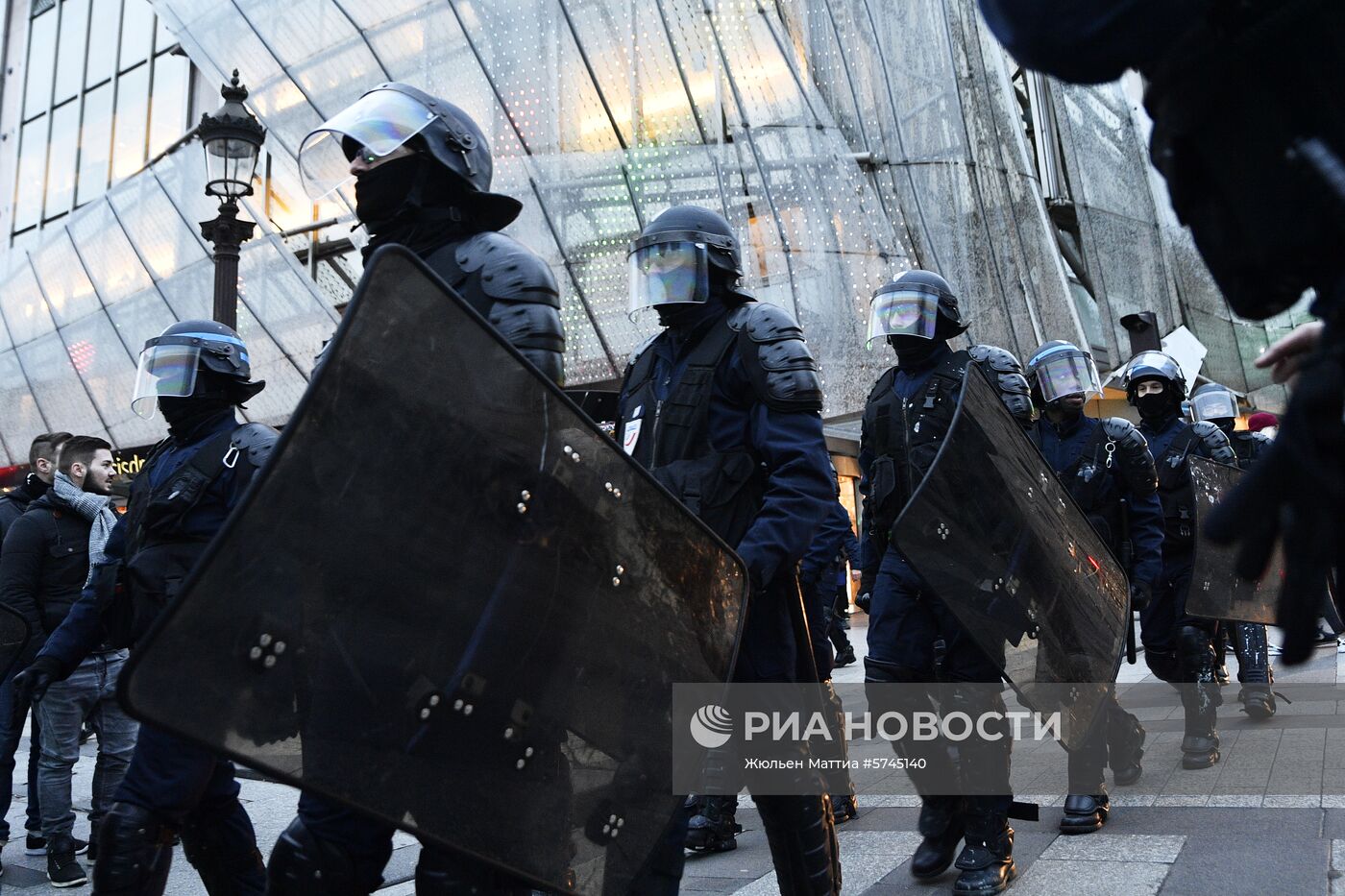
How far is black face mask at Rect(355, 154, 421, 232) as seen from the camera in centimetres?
283

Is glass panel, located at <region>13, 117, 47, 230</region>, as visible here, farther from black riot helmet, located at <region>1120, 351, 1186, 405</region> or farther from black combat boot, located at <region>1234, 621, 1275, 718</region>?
black combat boot, located at <region>1234, 621, 1275, 718</region>

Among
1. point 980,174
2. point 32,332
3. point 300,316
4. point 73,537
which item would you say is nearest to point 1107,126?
point 980,174

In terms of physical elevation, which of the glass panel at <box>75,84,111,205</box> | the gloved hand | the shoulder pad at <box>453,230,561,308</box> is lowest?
the gloved hand

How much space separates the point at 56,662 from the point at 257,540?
2369 millimetres

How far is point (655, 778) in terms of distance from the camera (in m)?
2.33

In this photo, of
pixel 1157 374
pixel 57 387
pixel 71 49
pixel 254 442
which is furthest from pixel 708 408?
pixel 71 49

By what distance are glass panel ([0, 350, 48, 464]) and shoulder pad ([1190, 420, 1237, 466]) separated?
22101 mm

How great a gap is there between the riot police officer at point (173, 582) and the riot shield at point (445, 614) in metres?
1.28

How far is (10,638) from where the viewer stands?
4719mm

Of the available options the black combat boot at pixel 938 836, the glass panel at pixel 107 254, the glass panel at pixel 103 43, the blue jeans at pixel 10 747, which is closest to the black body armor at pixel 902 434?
the black combat boot at pixel 938 836

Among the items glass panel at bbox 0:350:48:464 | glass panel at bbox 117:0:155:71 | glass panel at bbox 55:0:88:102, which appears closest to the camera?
glass panel at bbox 0:350:48:464

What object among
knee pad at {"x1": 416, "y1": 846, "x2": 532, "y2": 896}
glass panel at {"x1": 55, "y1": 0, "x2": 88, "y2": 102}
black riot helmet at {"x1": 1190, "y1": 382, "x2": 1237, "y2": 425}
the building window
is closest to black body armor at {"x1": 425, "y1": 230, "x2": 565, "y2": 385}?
knee pad at {"x1": 416, "y1": 846, "x2": 532, "y2": 896}

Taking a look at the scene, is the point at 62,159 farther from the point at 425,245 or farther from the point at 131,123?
the point at 425,245

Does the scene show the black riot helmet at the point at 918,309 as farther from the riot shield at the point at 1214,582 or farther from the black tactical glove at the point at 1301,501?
the black tactical glove at the point at 1301,501
